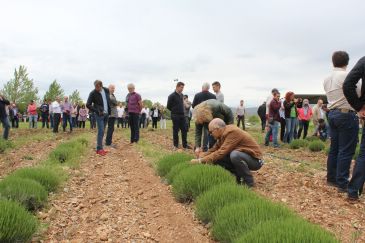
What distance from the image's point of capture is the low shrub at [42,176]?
16.7 ft

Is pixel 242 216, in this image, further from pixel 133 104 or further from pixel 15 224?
pixel 133 104

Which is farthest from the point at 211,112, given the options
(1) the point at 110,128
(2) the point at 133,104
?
(1) the point at 110,128

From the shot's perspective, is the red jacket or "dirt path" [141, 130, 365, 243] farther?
the red jacket

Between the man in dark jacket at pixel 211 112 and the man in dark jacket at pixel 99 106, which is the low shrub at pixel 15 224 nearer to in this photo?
the man in dark jacket at pixel 211 112

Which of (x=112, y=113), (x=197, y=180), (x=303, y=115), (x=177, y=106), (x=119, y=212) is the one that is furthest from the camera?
(x=303, y=115)

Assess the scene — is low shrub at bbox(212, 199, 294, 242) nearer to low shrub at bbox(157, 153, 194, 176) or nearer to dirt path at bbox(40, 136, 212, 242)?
dirt path at bbox(40, 136, 212, 242)

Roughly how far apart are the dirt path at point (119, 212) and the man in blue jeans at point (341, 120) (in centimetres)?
210

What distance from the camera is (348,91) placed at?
4.22 meters

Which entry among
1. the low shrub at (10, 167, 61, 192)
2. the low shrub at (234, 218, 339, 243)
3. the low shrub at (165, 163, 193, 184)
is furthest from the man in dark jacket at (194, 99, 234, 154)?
the low shrub at (234, 218, 339, 243)

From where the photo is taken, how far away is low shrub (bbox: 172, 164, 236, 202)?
4.54 m

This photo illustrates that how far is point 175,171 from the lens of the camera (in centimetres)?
550

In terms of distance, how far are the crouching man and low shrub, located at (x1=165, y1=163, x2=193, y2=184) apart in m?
0.32

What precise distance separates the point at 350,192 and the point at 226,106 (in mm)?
2888

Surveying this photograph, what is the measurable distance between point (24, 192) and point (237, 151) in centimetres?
280
